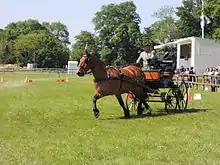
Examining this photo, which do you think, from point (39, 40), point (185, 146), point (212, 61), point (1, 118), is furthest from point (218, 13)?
point (39, 40)

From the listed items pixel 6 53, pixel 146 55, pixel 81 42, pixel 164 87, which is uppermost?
pixel 81 42

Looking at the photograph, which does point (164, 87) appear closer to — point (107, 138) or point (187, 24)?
point (107, 138)

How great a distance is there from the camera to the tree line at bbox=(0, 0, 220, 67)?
88188 millimetres

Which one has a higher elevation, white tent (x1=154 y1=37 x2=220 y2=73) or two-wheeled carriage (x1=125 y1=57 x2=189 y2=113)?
white tent (x1=154 y1=37 x2=220 y2=73)

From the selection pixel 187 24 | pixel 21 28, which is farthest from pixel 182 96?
pixel 21 28

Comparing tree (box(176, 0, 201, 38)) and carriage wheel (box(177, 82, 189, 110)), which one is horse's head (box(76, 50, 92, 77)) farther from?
tree (box(176, 0, 201, 38))

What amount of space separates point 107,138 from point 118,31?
80.6m

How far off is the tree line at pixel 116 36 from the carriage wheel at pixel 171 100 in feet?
209

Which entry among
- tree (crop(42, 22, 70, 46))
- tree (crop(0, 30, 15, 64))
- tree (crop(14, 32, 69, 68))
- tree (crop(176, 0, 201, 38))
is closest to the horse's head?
tree (crop(176, 0, 201, 38))

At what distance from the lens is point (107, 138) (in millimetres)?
9156

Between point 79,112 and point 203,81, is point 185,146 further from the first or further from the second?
point 203,81

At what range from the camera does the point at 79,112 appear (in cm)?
1423

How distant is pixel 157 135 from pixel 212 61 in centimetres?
4073

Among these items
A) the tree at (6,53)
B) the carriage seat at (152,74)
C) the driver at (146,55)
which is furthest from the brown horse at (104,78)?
the tree at (6,53)
